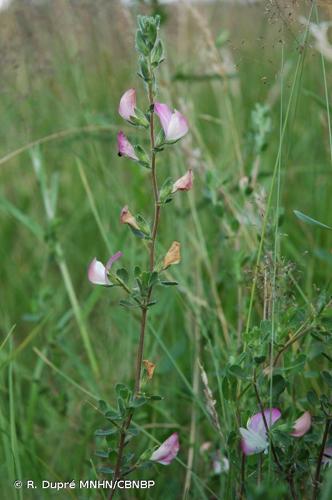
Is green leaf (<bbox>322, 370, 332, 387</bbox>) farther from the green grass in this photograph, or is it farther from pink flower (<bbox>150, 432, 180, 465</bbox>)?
pink flower (<bbox>150, 432, 180, 465</bbox>)

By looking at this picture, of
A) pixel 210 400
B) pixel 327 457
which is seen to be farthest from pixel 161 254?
pixel 327 457

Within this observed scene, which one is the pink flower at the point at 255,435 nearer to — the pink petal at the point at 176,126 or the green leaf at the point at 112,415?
the green leaf at the point at 112,415

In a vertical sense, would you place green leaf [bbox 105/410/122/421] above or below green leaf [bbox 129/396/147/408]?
below

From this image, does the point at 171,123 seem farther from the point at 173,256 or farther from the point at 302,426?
the point at 302,426

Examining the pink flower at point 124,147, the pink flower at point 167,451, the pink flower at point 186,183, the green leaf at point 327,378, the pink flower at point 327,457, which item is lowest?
the pink flower at point 327,457

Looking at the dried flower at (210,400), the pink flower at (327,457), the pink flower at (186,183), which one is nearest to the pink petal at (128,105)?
the pink flower at (186,183)

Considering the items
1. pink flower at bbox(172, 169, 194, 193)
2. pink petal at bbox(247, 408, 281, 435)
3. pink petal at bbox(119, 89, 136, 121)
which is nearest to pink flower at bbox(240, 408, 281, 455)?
pink petal at bbox(247, 408, 281, 435)

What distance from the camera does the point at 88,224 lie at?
8.61 ft

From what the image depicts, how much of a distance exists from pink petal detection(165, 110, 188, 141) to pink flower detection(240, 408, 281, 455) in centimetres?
42

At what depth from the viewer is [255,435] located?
1.14 meters

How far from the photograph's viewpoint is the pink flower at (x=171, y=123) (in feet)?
3.76

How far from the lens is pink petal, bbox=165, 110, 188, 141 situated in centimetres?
115

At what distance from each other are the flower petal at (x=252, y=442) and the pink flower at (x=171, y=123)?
1.42 feet

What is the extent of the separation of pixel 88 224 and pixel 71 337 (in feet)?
1.98
